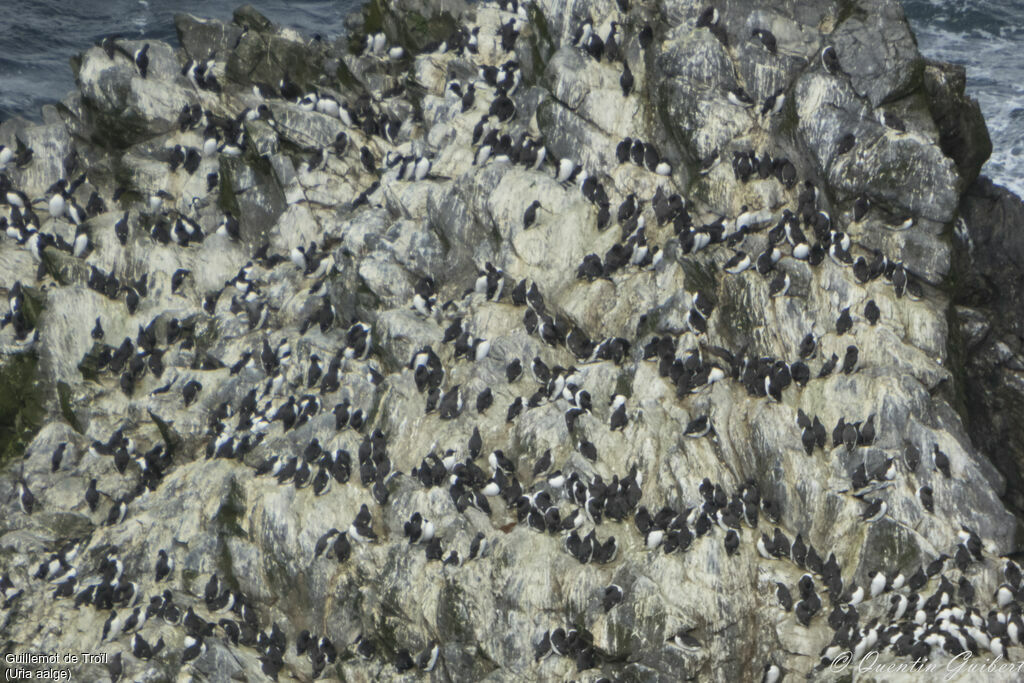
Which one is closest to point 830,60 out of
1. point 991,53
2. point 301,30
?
point 991,53

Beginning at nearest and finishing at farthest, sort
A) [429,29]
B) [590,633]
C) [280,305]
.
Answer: [590,633], [280,305], [429,29]

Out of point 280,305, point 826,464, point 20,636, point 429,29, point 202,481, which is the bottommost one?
point 20,636

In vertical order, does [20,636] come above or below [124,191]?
below

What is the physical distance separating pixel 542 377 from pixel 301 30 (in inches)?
1088

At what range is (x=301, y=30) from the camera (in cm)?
4769

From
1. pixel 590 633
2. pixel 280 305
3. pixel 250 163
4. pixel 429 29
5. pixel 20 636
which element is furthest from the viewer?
pixel 429 29

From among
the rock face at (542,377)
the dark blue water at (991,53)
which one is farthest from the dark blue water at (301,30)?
the rock face at (542,377)

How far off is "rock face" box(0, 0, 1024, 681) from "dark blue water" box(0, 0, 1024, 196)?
14162 millimetres

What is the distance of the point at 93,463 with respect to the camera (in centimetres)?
2675

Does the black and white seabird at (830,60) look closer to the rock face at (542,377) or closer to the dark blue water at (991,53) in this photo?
the rock face at (542,377)

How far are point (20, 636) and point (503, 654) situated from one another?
31.3 ft

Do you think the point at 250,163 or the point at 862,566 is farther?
the point at 250,163

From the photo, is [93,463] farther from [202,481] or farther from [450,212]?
[450,212]

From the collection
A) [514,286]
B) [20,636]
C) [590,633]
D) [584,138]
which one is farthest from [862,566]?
[20,636]
